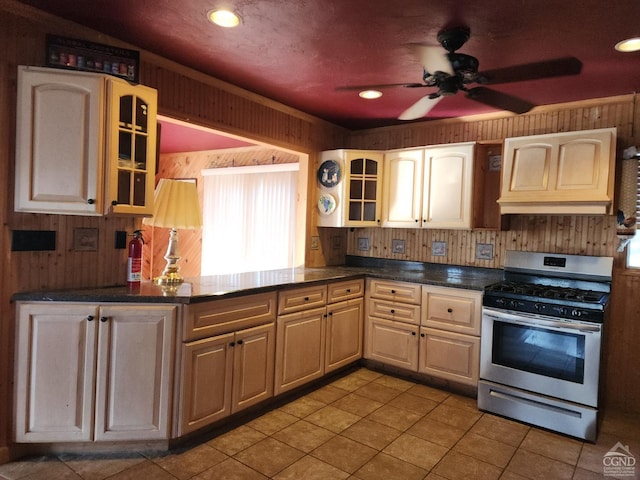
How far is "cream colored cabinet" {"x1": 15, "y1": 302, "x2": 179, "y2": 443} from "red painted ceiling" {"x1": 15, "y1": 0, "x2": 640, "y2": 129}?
155cm

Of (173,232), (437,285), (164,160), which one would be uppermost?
(164,160)

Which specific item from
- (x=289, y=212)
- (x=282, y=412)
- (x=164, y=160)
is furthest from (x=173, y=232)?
(x=164, y=160)

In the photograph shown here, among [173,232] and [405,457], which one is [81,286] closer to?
[173,232]

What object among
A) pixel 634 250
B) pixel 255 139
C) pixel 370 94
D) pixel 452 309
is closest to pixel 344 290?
pixel 452 309

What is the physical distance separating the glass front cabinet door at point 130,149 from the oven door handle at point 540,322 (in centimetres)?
247

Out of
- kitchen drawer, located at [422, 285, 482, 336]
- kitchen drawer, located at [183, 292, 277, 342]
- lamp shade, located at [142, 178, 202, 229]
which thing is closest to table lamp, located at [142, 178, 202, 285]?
lamp shade, located at [142, 178, 202, 229]

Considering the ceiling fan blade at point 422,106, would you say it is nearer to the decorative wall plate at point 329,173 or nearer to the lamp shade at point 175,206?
the decorative wall plate at point 329,173

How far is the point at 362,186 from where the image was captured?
13.4 ft

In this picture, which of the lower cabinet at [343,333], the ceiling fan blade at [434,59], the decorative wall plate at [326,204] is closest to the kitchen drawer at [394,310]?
the lower cabinet at [343,333]

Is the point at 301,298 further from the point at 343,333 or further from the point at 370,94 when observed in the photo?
the point at 370,94

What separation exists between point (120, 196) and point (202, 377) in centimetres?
115

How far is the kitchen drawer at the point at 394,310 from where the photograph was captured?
3.53m

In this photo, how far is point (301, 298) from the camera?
124 inches

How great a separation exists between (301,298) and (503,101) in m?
2.25
